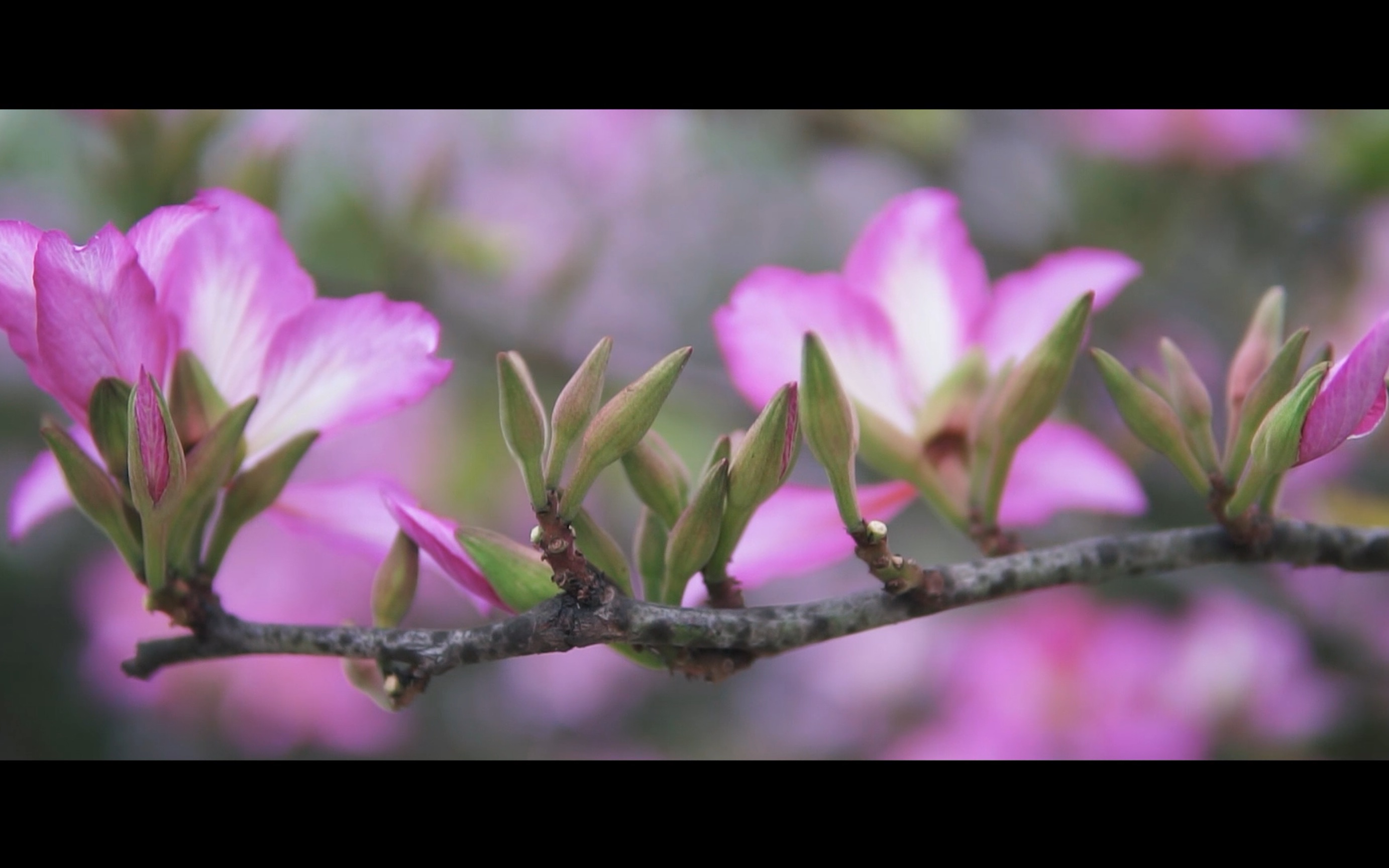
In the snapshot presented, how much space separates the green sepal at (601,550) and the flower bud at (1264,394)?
0.97ft

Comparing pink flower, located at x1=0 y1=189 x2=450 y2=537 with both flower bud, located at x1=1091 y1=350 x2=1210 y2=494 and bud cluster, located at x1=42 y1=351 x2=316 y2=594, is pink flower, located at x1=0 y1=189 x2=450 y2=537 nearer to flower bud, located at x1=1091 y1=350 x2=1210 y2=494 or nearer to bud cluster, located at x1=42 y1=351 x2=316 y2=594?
bud cluster, located at x1=42 y1=351 x2=316 y2=594

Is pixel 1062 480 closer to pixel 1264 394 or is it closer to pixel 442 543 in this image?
pixel 1264 394

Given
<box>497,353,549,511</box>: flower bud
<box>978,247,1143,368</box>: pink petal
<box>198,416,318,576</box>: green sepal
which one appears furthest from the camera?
<box>978,247,1143,368</box>: pink petal

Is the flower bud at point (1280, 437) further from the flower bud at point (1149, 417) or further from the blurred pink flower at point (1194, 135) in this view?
the blurred pink flower at point (1194, 135)

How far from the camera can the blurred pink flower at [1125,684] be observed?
4.84 ft

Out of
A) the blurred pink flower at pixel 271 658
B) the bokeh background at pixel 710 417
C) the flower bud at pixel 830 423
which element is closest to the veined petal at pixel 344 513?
the flower bud at pixel 830 423

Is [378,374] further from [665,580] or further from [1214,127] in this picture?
[1214,127]

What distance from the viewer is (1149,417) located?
0.55 m

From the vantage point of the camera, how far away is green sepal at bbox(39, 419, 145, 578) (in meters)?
0.52

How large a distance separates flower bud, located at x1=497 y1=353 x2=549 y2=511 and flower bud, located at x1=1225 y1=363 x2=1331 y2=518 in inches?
12.5

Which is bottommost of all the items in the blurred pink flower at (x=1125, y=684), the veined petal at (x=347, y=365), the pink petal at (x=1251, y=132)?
the blurred pink flower at (x=1125, y=684)

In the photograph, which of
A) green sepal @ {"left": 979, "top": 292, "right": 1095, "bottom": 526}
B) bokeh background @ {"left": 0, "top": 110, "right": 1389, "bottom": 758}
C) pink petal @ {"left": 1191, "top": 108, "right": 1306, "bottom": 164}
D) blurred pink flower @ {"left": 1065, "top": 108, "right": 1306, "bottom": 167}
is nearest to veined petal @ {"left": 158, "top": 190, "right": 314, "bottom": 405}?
green sepal @ {"left": 979, "top": 292, "right": 1095, "bottom": 526}

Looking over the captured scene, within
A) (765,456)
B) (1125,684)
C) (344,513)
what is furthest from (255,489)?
Answer: (1125,684)

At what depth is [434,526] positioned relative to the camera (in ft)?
1.70
